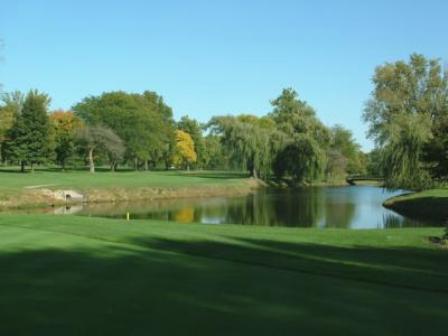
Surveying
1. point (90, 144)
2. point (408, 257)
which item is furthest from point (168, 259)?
point (90, 144)

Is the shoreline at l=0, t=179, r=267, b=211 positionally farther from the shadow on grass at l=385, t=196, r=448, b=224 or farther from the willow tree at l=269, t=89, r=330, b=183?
the shadow on grass at l=385, t=196, r=448, b=224

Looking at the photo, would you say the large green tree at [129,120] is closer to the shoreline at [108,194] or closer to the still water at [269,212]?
the shoreline at [108,194]

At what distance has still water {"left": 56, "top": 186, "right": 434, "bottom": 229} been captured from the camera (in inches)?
1326

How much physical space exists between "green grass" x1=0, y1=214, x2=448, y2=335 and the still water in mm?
20311

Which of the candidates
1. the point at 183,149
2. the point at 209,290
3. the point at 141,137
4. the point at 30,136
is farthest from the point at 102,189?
the point at 183,149

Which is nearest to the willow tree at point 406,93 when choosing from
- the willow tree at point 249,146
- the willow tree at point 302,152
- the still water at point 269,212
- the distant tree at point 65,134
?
the willow tree at point 302,152

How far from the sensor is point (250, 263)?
10.5 m

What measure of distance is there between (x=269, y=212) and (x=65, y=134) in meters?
49.9

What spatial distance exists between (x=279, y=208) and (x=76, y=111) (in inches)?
2306

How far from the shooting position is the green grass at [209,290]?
19.3 feet

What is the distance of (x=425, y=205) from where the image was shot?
1538 inches

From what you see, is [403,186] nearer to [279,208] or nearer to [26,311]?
[279,208]

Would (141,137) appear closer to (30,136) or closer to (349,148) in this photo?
(30,136)

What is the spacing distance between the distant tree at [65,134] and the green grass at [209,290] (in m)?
71.1
